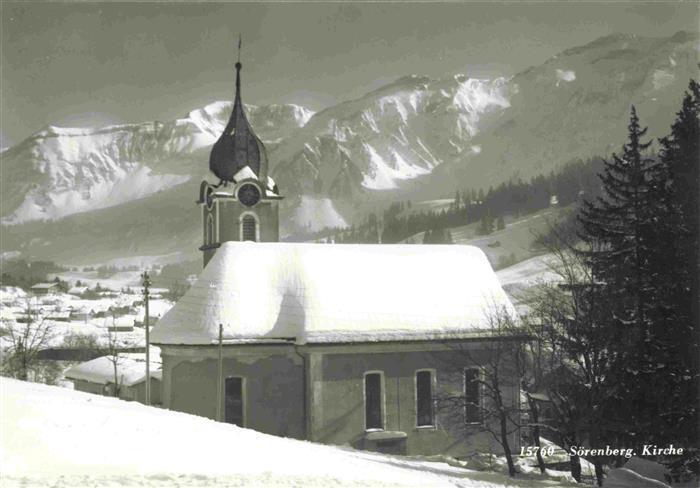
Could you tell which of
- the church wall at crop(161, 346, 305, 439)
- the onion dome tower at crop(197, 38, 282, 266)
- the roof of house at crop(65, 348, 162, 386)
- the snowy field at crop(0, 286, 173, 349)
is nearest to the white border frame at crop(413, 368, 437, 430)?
the church wall at crop(161, 346, 305, 439)

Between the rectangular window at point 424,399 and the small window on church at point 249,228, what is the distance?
1487cm

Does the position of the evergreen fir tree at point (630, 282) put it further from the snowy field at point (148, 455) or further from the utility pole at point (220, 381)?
the utility pole at point (220, 381)

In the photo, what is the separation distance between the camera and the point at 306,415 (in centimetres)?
3319

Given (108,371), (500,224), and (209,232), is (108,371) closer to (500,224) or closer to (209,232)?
(209,232)

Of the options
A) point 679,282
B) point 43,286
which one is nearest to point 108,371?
point 679,282

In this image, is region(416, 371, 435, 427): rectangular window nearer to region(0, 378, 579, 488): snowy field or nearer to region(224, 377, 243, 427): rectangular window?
region(224, 377, 243, 427): rectangular window

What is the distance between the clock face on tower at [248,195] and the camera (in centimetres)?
4653

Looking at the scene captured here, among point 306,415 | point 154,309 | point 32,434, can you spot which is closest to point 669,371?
point 306,415

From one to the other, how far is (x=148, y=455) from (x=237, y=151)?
33.0m

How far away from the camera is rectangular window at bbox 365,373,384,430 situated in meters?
34.0

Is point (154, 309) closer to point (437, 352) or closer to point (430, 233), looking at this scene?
point (430, 233)

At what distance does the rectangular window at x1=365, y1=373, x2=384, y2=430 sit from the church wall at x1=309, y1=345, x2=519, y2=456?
0.79 ft

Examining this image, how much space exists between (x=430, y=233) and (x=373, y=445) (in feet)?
503

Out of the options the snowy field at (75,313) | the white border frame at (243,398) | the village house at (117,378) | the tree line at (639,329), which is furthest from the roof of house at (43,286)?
the tree line at (639,329)
